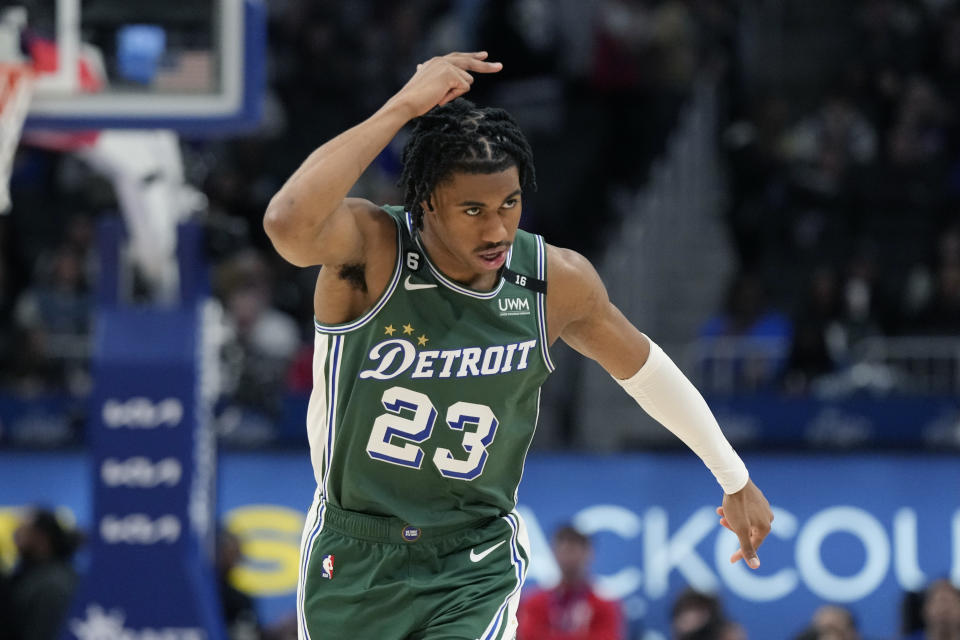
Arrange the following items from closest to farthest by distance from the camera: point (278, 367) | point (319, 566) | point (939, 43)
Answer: point (319, 566) → point (278, 367) → point (939, 43)

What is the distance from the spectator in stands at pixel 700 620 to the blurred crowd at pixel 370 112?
376 centimetres

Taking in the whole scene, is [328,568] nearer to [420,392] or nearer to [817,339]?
[420,392]

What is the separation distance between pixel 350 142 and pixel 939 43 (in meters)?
10.4

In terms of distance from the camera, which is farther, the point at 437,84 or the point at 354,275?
the point at 354,275

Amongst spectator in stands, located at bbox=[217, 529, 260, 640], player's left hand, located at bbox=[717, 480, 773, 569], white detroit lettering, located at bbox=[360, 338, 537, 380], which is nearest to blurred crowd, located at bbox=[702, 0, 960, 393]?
spectator in stands, located at bbox=[217, 529, 260, 640]

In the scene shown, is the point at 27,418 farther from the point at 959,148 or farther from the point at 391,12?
the point at 959,148

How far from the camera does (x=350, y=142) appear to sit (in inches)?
153

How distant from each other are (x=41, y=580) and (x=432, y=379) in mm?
5939

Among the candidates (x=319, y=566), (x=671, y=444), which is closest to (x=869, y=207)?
(x=671, y=444)

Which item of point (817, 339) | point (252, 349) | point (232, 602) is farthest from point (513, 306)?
point (252, 349)

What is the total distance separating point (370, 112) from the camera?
1391 centimetres

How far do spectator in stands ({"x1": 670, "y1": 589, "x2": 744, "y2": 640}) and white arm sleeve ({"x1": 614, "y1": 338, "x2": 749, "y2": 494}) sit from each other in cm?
423

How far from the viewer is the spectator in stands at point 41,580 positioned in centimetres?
932

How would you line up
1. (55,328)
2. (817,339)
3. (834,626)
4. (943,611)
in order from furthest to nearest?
(55,328), (817,339), (834,626), (943,611)
